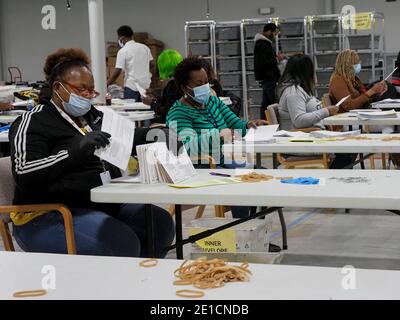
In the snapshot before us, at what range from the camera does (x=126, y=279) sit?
5.83ft

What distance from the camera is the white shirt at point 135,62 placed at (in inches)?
373

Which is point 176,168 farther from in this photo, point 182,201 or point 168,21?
point 168,21

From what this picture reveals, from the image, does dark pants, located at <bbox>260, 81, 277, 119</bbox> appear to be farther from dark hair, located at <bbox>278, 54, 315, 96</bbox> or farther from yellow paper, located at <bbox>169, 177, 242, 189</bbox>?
yellow paper, located at <bbox>169, 177, 242, 189</bbox>

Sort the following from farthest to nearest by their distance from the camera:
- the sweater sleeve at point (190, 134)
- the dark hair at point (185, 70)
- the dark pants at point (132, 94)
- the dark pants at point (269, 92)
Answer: the dark pants at point (269, 92)
the dark pants at point (132, 94)
the dark hair at point (185, 70)
the sweater sleeve at point (190, 134)

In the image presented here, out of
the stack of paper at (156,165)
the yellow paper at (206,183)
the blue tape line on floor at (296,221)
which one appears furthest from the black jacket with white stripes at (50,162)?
the blue tape line on floor at (296,221)

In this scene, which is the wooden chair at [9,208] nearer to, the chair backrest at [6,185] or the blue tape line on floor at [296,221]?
the chair backrest at [6,185]

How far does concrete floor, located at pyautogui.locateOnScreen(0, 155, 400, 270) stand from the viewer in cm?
428

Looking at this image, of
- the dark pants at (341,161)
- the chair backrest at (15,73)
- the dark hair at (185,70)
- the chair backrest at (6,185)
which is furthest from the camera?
the chair backrest at (15,73)

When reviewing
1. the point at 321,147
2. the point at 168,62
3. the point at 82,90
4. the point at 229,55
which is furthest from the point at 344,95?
the point at 229,55

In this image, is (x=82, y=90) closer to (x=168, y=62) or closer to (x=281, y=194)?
(x=281, y=194)

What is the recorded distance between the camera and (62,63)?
3129mm

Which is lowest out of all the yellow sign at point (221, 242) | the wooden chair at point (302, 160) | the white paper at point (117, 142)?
the yellow sign at point (221, 242)

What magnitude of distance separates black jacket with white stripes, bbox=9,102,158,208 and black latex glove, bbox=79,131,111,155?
1.4 inches

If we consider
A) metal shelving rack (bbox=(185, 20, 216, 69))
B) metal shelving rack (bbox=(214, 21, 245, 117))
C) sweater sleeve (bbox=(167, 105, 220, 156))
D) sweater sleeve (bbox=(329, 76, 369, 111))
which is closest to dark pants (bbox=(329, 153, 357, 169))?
sweater sleeve (bbox=(329, 76, 369, 111))
